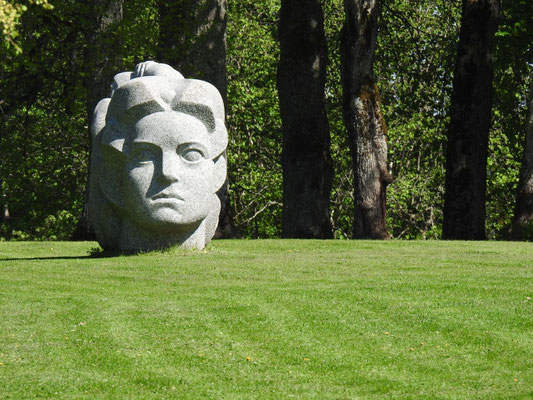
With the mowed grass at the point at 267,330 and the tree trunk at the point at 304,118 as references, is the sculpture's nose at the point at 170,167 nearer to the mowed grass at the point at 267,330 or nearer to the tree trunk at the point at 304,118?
the mowed grass at the point at 267,330

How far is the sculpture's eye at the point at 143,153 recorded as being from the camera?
15.6 meters

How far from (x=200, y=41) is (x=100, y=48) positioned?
2353 millimetres

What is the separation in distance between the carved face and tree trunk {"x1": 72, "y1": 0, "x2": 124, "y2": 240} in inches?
300

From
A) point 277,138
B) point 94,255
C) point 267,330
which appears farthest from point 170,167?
point 277,138

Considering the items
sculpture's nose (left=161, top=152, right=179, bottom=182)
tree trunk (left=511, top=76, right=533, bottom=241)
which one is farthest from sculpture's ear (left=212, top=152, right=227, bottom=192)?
tree trunk (left=511, top=76, right=533, bottom=241)

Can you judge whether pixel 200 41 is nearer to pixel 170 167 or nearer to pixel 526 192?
pixel 526 192

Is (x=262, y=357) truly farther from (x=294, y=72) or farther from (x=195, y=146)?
(x=294, y=72)

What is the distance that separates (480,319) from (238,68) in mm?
24413

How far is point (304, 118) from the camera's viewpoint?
22922 millimetres

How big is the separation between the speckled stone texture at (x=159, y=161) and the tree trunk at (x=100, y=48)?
22.2 ft

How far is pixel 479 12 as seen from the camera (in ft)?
72.5

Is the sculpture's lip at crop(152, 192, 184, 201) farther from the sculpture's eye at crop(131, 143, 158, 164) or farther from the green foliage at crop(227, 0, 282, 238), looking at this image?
the green foliage at crop(227, 0, 282, 238)

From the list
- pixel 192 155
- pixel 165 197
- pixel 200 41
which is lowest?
pixel 165 197

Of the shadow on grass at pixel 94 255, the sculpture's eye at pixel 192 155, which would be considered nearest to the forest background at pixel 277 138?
the shadow on grass at pixel 94 255
